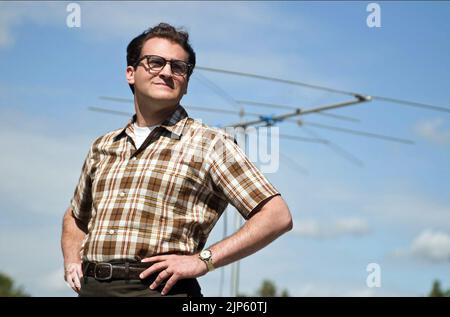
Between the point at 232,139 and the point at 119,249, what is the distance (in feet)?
3.02

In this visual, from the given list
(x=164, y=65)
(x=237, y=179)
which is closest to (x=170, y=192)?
(x=237, y=179)

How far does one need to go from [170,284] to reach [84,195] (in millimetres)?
1037

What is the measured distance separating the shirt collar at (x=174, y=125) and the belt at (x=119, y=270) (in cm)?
80

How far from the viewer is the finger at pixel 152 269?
167 inches

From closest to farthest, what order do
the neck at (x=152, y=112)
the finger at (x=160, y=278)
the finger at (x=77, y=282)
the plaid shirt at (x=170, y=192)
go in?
the finger at (x=160, y=278) → the plaid shirt at (x=170, y=192) → the finger at (x=77, y=282) → the neck at (x=152, y=112)

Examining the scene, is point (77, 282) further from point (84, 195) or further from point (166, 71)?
point (166, 71)

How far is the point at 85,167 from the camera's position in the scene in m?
5.01

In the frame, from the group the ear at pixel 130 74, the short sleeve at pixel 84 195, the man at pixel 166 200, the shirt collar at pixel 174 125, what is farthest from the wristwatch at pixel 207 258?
the ear at pixel 130 74

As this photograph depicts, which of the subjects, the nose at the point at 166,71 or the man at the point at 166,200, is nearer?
the man at the point at 166,200

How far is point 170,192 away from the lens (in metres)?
4.41

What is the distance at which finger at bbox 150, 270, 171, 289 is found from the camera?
13.9ft

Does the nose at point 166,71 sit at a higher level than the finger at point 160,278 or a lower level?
higher

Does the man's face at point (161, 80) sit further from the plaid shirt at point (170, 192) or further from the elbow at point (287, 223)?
the elbow at point (287, 223)

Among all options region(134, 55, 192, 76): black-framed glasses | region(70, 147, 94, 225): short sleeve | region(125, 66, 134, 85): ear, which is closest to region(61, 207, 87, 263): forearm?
region(70, 147, 94, 225): short sleeve
